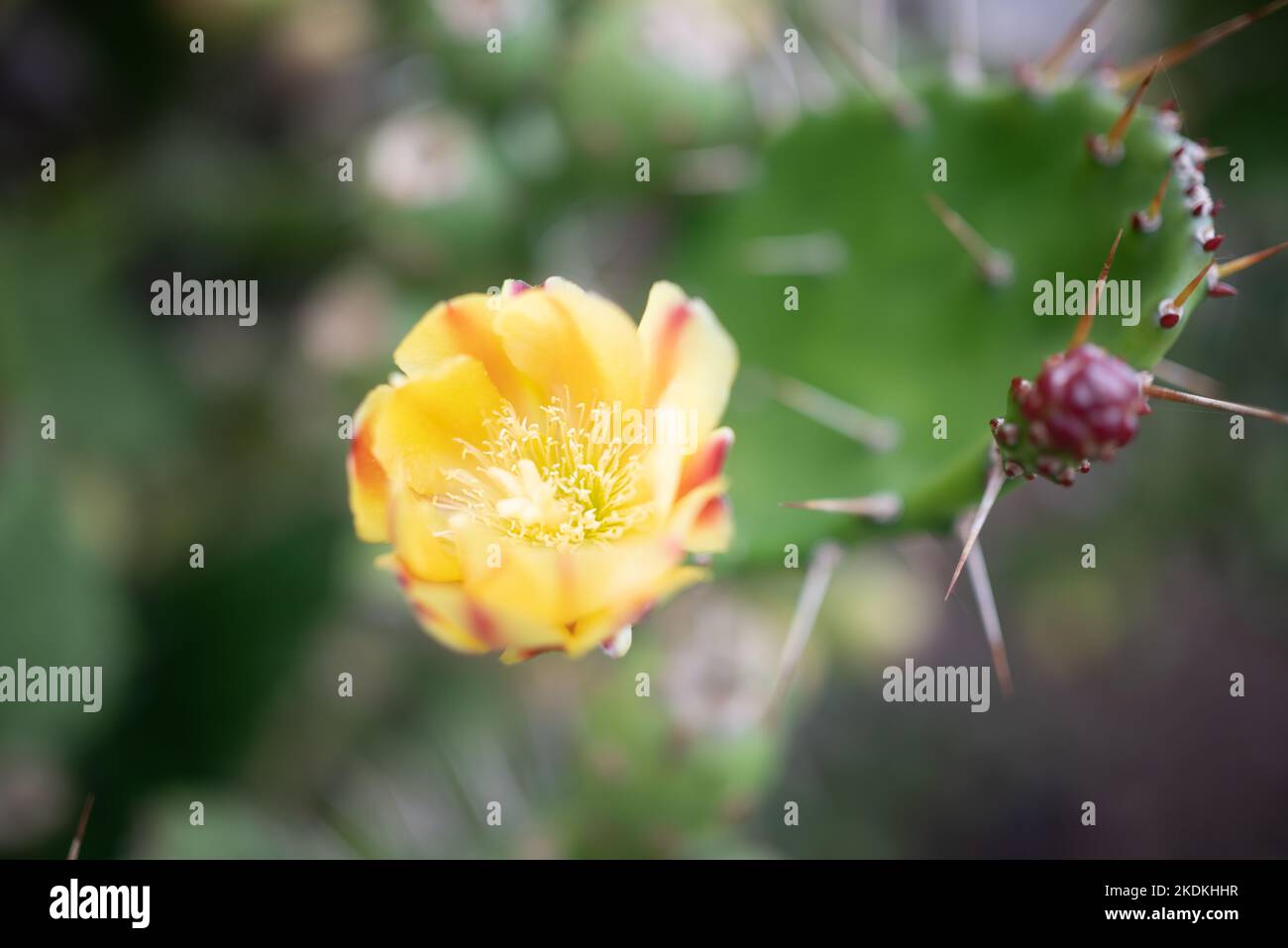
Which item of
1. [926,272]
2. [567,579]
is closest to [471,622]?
[567,579]

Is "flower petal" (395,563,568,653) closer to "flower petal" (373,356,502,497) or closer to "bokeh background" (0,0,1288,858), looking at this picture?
"flower petal" (373,356,502,497)

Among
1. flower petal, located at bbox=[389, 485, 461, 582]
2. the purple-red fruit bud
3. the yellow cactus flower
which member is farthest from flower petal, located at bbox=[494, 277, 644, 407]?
the purple-red fruit bud

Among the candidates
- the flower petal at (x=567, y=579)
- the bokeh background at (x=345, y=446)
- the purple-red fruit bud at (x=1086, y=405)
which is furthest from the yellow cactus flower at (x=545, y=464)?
the bokeh background at (x=345, y=446)

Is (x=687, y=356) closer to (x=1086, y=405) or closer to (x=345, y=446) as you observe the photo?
(x=1086, y=405)

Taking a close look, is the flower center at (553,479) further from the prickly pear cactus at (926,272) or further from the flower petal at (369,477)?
the prickly pear cactus at (926,272)

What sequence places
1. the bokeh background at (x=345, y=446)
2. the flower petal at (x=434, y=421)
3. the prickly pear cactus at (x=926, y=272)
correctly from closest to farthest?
the flower petal at (x=434, y=421)
the prickly pear cactus at (x=926, y=272)
the bokeh background at (x=345, y=446)
